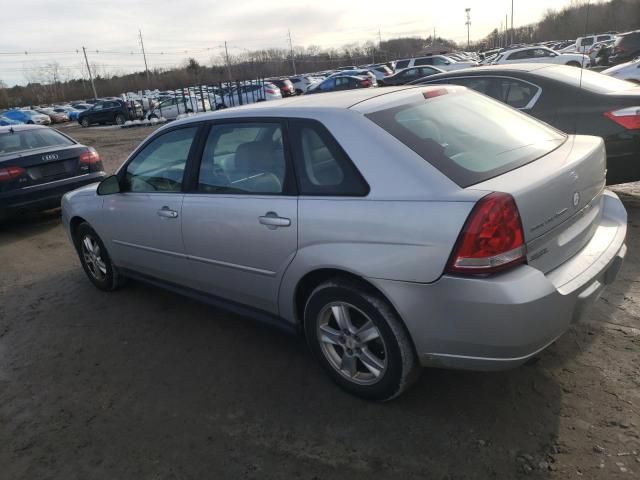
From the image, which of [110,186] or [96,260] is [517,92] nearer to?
[110,186]

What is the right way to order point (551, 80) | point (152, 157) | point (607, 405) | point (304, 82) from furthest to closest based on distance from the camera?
1. point (304, 82)
2. point (551, 80)
3. point (152, 157)
4. point (607, 405)

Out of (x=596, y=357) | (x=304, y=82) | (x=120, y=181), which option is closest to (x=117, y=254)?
(x=120, y=181)

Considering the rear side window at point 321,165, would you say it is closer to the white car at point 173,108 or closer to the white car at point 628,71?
the white car at point 628,71

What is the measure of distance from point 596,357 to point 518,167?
4.30 feet

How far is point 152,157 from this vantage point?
411 centimetres

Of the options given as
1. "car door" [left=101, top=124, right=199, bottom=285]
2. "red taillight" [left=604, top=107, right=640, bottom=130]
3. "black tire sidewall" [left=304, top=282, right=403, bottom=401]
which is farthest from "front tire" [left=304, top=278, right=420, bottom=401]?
"red taillight" [left=604, top=107, right=640, bottom=130]

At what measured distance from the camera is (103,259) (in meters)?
4.82

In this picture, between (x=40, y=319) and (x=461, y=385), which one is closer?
(x=461, y=385)

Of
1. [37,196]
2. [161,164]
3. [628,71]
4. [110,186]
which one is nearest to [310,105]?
[161,164]

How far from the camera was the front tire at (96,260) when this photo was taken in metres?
4.79

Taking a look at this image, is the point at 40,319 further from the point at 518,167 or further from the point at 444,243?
the point at 518,167

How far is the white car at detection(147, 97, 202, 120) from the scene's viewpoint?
2772cm

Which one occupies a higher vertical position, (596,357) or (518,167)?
(518,167)

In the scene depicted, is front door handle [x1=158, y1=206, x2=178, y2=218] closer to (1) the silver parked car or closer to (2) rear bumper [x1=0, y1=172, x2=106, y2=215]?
(1) the silver parked car
